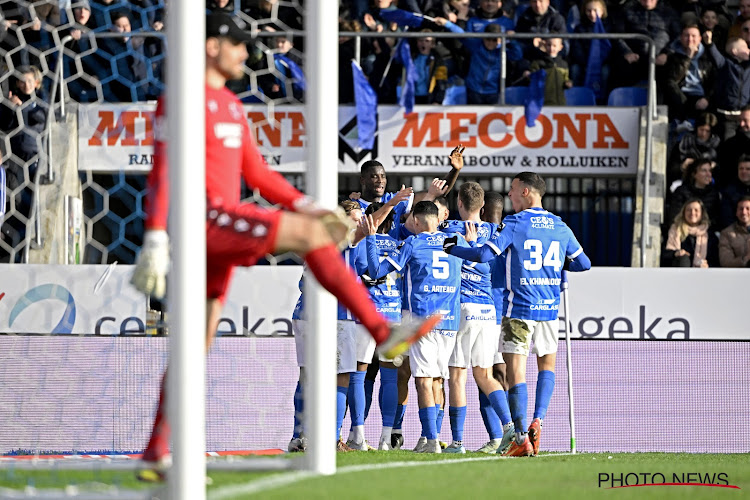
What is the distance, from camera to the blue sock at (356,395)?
979cm

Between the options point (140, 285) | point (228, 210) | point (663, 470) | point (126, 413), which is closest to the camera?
point (140, 285)

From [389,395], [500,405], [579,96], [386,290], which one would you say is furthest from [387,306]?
[579,96]

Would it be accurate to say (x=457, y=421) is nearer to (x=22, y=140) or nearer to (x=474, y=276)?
(x=474, y=276)

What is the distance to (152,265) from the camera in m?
4.73

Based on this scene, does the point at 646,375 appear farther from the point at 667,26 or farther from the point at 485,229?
the point at 667,26

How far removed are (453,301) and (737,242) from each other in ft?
16.1

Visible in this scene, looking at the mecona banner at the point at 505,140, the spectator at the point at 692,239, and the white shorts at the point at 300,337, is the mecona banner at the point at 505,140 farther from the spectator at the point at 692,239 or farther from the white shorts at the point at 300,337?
the white shorts at the point at 300,337

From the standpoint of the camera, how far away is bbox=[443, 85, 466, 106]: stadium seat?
15.1 m

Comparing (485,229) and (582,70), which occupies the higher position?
(582,70)

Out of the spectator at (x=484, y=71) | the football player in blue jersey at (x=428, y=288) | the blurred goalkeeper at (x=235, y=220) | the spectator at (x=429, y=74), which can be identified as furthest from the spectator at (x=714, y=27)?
the blurred goalkeeper at (x=235, y=220)

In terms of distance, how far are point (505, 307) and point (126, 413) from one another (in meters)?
4.34

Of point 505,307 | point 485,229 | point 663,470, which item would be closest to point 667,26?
point 485,229

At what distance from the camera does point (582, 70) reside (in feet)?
50.7

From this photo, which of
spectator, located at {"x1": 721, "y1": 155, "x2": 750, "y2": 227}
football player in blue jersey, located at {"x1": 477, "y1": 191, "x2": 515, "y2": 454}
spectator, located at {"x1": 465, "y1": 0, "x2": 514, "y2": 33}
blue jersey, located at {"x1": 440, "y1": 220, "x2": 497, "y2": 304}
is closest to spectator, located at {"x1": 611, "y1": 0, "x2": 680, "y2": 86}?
spectator, located at {"x1": 465, "y1": 0, "x2": 514, "y2": 33}
